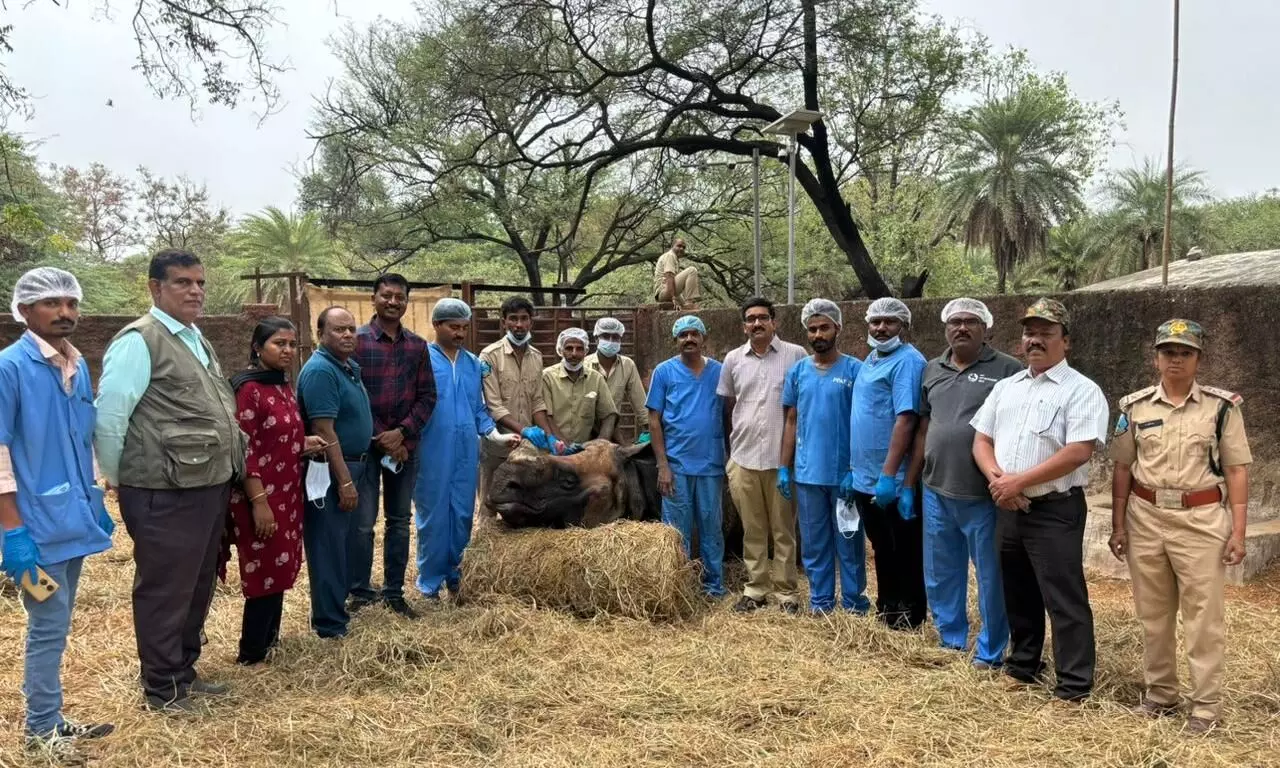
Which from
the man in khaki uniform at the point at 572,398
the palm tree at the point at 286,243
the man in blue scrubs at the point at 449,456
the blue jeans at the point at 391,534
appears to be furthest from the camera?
the palm tree at the point at 286,243

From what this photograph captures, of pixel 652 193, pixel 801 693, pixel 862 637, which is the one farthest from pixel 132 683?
pixel 652 193

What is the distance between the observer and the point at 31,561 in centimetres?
309

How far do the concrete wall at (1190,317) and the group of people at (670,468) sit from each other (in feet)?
6.98

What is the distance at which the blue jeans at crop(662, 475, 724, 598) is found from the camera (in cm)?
546

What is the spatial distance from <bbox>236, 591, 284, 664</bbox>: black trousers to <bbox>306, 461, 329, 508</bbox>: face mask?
50 centimetres

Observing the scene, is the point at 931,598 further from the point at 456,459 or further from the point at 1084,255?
the point at 1084,255

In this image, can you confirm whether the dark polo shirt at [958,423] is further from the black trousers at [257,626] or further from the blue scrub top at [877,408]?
the black trousers at [257,626]

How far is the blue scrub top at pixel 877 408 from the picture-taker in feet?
14.9

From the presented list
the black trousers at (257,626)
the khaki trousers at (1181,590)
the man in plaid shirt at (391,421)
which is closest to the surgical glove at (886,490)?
the khaki trousers at (1181,590)

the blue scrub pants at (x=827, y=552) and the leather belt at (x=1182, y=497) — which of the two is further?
the blue scrub pants at (x=827, y=552)

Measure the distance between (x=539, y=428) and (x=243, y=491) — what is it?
2.00 meters

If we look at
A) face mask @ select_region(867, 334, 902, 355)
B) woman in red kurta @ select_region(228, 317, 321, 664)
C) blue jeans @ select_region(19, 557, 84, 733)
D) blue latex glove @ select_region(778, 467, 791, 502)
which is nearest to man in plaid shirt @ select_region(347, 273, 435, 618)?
woman in red kurta @ select_region(228, 317, 321, 664)

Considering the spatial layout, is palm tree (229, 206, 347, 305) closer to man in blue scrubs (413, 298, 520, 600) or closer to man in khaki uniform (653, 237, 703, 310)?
man in khaki uniform (653, 237, 703, 310)

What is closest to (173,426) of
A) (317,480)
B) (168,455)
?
(168,455)
